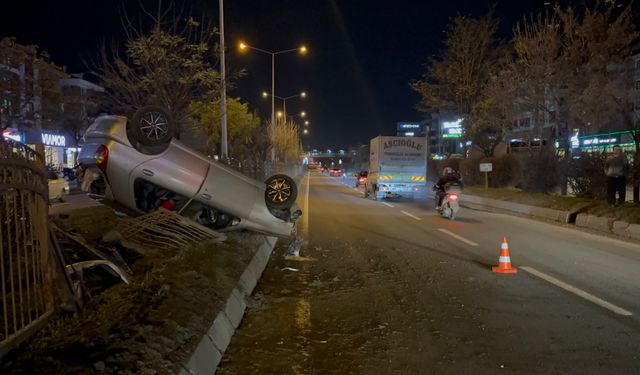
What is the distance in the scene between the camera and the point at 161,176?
8.62 metres

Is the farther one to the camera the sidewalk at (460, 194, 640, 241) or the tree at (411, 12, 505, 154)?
the tree at (411, 12, 505, 154)

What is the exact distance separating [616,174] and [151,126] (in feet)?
42.1

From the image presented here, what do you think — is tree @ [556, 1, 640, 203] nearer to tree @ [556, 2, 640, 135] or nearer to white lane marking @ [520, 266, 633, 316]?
tree @ [556, 2, 640, 135]

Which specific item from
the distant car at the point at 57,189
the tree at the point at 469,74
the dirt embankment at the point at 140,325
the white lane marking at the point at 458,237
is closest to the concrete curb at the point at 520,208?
the white lane marking at the point at 458,237

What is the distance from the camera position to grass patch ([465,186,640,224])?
14041 millimetres

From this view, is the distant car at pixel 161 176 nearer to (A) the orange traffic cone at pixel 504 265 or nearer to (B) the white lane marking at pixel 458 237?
(A) the orange traffic cone at pixel 504 265

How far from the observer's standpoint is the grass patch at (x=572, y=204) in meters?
14.0

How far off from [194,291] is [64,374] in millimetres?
2517

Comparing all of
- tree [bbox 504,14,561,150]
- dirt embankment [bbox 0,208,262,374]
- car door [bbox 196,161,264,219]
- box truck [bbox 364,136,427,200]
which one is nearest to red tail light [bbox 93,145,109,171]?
car door [bbox 196,161,264,219]

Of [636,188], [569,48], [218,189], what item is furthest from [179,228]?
[569,48]

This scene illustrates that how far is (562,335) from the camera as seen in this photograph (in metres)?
5.59

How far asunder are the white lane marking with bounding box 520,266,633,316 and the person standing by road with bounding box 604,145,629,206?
26.2 feet

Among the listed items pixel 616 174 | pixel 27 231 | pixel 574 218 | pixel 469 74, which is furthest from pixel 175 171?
pixel 469 74

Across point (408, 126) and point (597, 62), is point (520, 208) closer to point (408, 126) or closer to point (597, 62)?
point (597, 62)
